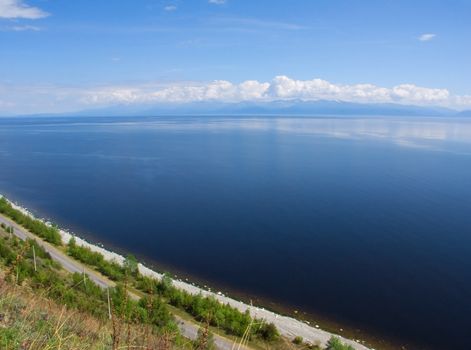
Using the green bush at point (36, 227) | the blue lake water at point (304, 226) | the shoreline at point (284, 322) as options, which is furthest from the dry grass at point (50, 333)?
the green bush at point (36, 227)

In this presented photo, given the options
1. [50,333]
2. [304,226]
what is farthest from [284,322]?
[50,333]

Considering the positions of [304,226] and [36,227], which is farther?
[304,226]

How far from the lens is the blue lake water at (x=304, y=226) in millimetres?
26078

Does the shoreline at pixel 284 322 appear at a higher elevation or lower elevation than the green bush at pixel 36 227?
lower

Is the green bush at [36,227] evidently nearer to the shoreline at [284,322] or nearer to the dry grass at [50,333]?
the shoreline at [284,322]

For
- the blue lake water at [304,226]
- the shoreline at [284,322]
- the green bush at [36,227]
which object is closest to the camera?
the shoreline at [284,322]

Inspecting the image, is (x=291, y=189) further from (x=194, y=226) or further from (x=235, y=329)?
(x=235, y=329)

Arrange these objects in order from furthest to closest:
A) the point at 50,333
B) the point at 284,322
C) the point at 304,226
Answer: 1. the point at 304,226
2. the point at 284,322
3. the point at 50,333

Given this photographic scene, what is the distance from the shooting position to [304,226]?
38.2 m

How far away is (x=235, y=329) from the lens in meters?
18.9

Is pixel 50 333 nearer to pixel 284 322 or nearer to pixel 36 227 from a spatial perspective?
pixel 284 322

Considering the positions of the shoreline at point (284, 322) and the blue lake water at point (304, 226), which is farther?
the blue lake water at point (304, 226)

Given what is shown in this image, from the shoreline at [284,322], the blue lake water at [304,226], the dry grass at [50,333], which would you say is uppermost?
the dry grass at [50,333]

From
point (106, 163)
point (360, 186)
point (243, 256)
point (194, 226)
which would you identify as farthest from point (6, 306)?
point (106, 163)
